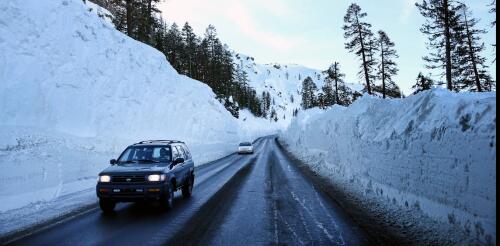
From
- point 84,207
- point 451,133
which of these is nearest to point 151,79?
point 84,207

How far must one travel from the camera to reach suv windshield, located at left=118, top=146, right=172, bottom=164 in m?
11.4

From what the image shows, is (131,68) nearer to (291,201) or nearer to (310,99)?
(291,201)

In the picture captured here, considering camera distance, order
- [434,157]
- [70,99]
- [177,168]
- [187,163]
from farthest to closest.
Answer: [70,99] → [187,163] → [177,168] → [434,157]

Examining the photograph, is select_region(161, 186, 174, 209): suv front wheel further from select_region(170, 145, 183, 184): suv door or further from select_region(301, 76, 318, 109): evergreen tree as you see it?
select_region(301, 76, 318, 109): evergreen tree

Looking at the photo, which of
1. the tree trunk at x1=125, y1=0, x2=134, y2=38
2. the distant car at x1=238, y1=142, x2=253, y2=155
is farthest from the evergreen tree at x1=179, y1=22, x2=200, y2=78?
the distant car at x1=238, y1=142, x2=253, y2=155

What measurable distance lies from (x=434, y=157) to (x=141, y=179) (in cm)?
655

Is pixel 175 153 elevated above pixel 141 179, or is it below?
above

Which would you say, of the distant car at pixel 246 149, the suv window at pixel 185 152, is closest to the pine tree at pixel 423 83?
the distant car at pixel 246 149

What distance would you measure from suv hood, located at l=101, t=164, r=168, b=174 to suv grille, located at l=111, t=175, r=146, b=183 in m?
0.13

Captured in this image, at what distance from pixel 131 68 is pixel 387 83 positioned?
34.9 metres

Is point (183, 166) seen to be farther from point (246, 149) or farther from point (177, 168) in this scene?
point (246, 149)

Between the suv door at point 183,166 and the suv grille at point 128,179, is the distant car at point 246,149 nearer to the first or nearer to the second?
the suv door at point 183,166

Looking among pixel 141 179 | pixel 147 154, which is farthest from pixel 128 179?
pixel 147 154

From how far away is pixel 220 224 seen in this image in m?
8.47
